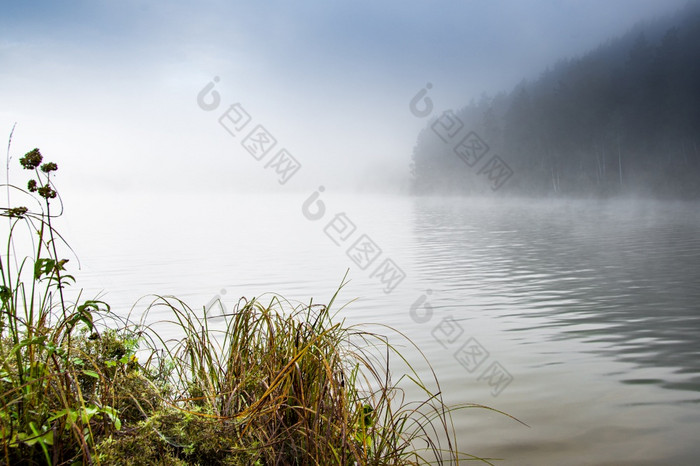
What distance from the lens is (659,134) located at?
206ft

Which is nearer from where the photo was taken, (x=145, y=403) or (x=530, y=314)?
(x=145, y=403)

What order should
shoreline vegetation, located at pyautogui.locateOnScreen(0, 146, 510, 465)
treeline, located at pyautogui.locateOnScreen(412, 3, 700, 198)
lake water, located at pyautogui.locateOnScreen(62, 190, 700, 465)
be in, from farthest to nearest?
1. treeline, located at pyautogui.locateOnScreen(412, 3, 700, 198)
2. lake water, located at pyautogui.locateOnScreen(62, 190, 700, 465)
3. shoreline vegetation, located at pyautogui.locateOnScreen(0, 146, 510, 465)

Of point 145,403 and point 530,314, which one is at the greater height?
point 145,403

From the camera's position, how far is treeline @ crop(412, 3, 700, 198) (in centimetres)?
6031

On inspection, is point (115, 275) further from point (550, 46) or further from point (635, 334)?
point (550, 46)

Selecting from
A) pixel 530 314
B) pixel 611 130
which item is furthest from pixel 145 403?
pixel 611 130

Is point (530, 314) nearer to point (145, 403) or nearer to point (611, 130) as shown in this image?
point (145, 403)

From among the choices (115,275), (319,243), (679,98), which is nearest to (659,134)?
(679,98)

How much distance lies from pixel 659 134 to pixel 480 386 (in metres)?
67.5

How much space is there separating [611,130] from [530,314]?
63716 mm

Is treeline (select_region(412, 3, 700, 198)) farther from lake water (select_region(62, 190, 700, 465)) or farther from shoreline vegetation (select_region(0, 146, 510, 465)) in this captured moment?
shoreline vegetation (select_region(0, 146, 510, 465))

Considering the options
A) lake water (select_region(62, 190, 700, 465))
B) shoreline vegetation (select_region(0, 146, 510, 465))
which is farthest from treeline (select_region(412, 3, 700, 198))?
shoreline vegetation (select_region(0, 146, 510, 465))

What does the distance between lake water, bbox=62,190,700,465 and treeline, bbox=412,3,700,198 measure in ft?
142

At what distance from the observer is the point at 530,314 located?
8.73 m
